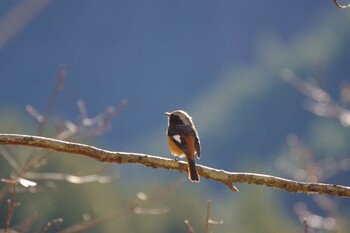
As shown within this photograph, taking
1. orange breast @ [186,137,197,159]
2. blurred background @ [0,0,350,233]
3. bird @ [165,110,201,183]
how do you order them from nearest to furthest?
orange breast @ [186,137,197,159] → bird @ [165,110,201,183] → blurred background @ [0,0,350,233]

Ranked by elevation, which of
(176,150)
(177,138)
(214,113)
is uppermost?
(214,113)

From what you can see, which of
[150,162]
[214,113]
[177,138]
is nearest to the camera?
[150,162]

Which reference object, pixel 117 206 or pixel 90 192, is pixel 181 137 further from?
pixel 117 206

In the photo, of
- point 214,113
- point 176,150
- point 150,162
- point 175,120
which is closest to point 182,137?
point 176,150

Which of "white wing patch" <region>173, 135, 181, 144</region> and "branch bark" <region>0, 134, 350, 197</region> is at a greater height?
"white wing patch" <region>173, 135, 181, 144</region>

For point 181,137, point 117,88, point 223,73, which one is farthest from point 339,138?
point 181,137

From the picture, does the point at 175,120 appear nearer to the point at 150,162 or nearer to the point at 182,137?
the point at 182,137

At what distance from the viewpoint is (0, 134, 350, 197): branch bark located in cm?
546

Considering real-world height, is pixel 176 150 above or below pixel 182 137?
below

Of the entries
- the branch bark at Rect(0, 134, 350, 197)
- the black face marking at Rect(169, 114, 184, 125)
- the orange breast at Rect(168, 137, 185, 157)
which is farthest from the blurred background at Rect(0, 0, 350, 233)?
the branch bark at Rect(0, 134, 350, 197)

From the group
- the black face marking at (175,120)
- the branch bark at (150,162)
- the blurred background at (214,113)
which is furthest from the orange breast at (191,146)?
the blurred background at (214,113)

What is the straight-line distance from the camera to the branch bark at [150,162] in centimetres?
546

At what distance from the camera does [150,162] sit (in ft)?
18.6

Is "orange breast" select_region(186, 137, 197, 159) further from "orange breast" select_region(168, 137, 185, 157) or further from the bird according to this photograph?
"orange breast" select_region(168, 137, 185, 157)
